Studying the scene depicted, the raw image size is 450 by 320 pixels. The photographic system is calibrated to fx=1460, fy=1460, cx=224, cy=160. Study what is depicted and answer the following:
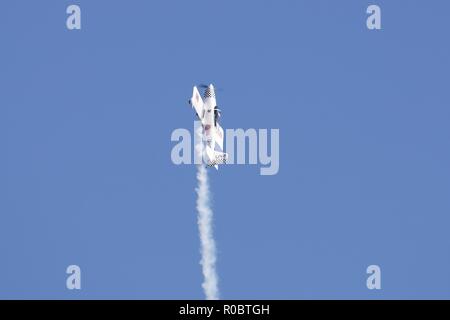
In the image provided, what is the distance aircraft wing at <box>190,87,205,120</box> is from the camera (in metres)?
86.9

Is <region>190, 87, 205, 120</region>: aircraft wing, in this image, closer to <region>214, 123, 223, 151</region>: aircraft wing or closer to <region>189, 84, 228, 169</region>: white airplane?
<region>189, 84, 228, 169</region>: white airplane

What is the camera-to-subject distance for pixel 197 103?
87875 millimetres

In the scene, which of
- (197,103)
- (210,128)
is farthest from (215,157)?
(197,103)

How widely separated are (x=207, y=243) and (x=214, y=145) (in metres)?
6.21

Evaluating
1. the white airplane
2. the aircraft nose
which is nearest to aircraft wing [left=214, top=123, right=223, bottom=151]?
the white airplane

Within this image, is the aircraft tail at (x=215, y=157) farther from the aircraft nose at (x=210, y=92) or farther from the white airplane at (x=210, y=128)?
the aircraft nose at (x=210, y=92)

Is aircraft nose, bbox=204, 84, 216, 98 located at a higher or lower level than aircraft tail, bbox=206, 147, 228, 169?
higher

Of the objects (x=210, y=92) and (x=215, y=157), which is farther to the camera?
(x=210, y=92)

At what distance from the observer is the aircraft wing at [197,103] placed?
86.9 m

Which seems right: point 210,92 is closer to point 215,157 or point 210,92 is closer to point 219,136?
point 219,136

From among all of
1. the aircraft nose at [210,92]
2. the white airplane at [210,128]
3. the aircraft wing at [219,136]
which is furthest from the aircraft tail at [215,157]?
the aircraft nose at [210,92]
